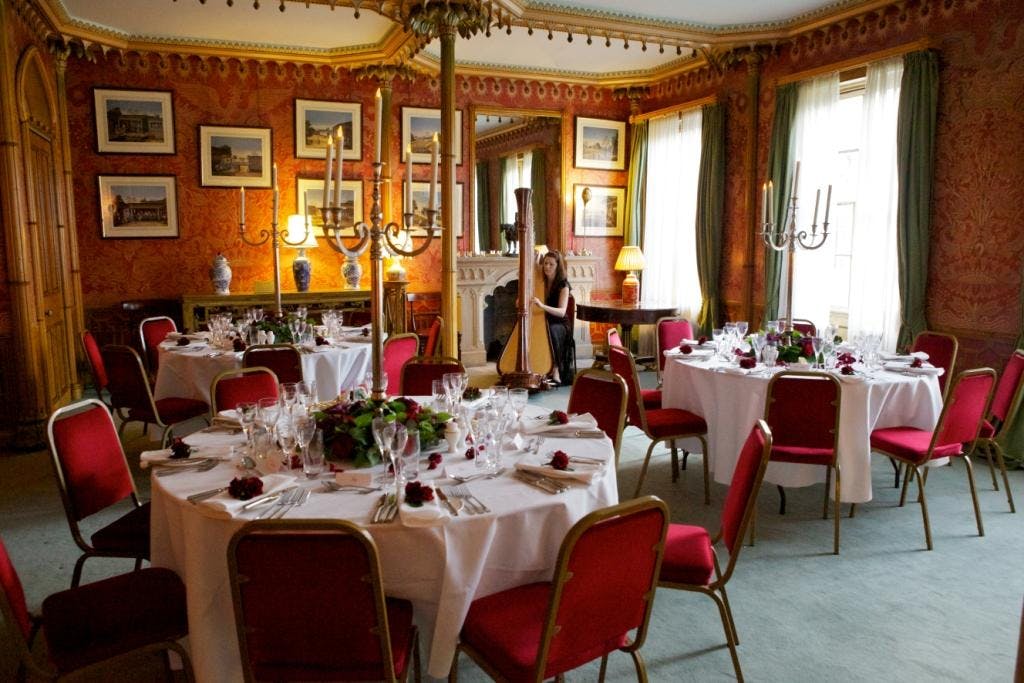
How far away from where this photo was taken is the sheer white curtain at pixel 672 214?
905 cm

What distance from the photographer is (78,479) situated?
2781 millimetres

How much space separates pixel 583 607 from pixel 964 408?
3.08 metres

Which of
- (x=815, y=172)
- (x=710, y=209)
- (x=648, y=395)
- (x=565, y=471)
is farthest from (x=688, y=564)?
(x=710, y=209)

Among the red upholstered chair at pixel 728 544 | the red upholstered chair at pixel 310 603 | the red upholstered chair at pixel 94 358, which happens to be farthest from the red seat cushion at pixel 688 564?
the red upholstered chair at pixel 94 358

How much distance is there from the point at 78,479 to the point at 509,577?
1.78 metres

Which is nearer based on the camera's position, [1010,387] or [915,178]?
[1010,387]

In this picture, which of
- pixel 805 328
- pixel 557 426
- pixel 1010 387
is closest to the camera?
pixel 557 426

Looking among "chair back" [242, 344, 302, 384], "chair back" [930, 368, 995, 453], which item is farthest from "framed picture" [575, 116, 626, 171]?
"chair back" [930, 368, 995, 453]

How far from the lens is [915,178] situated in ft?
19.8

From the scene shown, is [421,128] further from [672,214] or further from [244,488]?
[244,488]

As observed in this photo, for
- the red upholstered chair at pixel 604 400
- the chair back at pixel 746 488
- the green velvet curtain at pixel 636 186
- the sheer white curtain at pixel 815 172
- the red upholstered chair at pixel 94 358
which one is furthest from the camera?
the green velvet curtain at pixel 636 186

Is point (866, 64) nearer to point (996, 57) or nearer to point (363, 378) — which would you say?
point (996, 57)

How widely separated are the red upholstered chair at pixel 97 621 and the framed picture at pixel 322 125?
283 inches

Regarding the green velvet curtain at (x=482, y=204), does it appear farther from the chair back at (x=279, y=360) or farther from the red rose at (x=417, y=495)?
the red rose at (x=417, y=495)
